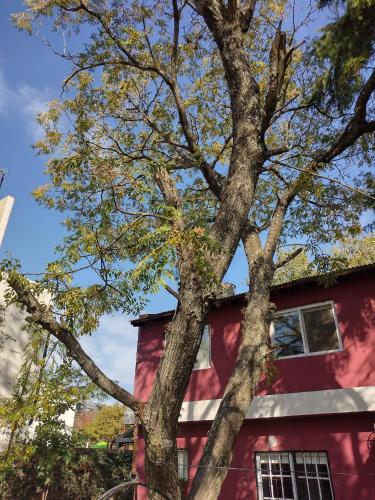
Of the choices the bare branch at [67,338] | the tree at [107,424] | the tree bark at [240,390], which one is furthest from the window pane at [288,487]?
the tree at [107,424]

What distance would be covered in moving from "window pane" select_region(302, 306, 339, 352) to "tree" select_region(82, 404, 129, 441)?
26.7 meters

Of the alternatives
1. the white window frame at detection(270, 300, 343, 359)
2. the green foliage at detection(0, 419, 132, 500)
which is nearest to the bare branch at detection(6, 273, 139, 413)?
the white window frame at detection(270, 300, 343, 359)

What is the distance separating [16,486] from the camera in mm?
12641

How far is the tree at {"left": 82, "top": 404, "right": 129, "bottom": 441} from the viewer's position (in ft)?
107

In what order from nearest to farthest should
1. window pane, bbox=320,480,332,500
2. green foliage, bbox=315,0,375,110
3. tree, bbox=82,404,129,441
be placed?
1. green foliage, bbox=315,0,375,110
2. window pane, bbox=320,480,332,500
3. tree, bbox=82,404,129,441

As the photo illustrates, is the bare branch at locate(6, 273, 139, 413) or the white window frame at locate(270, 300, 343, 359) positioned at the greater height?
the white window frame at locate(270, 300, 343, 359)

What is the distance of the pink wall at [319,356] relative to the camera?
9047mm

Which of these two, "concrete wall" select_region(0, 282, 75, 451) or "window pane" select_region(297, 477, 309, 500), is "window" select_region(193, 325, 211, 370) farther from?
"concrete wall" select_region(0, 282, 75, 451)

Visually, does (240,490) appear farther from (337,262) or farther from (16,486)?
(16,486)

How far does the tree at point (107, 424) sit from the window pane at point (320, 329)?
26.7 m

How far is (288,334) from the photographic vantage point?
10469 millimetres

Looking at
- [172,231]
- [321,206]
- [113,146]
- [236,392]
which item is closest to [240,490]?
[236,392]

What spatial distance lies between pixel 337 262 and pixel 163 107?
6136mm

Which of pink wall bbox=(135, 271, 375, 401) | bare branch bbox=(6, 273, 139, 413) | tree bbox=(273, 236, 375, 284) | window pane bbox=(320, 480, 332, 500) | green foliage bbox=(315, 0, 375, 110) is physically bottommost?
window pane bbox=(320, 480, 332, 500)
